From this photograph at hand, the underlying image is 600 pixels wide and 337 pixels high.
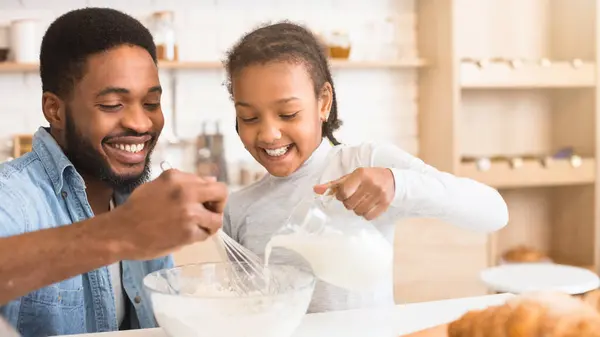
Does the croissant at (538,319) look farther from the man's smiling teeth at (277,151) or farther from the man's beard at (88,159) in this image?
the man's beard at (88,159)

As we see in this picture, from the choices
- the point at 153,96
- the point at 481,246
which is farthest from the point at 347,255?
the point at 481,246

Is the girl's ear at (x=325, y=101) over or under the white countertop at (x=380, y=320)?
over

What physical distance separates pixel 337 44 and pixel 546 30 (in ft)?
4.65

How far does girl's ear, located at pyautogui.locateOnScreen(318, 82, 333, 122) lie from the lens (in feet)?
5.74

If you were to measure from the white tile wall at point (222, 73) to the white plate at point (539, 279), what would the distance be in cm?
125

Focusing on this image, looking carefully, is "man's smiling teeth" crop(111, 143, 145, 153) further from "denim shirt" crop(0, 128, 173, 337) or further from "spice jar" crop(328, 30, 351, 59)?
"spice jar" crop(328, 30, 351, 59)

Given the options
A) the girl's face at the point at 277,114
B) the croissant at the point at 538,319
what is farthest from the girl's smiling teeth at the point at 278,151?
the croissant at the point at 538,319

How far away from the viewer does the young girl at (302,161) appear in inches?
58.6

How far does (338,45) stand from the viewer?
364 cm

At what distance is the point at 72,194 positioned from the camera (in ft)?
5.27

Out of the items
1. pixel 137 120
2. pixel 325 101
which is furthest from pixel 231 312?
pixel 325 101

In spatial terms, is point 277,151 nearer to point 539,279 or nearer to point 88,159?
point 88,159

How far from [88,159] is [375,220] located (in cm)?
64

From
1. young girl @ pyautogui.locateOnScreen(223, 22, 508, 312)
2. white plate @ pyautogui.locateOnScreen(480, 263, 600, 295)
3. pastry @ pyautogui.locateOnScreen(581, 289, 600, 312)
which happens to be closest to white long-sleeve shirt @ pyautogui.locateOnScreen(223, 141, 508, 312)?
young girl @ pyautogui.locateOnScreen(223, 22, 508, 312)
